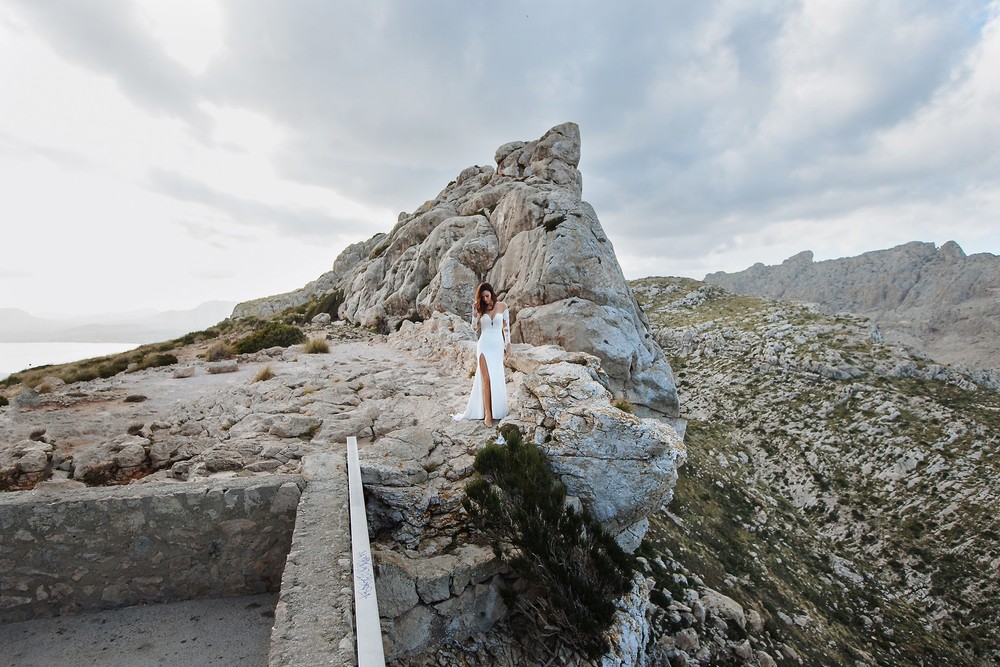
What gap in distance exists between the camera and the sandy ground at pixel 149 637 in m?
3.97

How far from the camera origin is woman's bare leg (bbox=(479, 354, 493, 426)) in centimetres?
825

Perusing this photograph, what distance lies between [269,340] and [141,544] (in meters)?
16.7

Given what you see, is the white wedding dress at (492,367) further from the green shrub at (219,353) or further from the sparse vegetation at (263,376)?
the green shrub at (219,353)

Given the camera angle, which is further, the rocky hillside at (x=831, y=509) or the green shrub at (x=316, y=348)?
the green shrub at (x=316, y=348)

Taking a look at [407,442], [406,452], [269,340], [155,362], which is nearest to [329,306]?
[269,340]

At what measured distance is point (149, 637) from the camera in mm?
4277

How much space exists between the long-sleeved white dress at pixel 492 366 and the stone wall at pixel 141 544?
12.8 feet

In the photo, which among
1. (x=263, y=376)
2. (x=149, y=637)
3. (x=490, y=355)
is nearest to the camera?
(x=149, y=637)

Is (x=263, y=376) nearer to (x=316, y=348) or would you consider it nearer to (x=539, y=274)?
(x=316, y=348)

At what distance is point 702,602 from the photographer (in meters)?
11.1

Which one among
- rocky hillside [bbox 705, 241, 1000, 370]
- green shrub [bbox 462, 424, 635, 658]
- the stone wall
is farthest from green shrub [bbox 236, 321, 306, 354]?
rocky hillside [bbox 705, 241, 1000, 370]

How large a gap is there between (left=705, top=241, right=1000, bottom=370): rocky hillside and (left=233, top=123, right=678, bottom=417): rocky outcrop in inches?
2492

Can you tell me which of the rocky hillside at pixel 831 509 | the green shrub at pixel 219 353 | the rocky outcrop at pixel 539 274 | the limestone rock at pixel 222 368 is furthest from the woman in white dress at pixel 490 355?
the green shrub at pixel 219 353

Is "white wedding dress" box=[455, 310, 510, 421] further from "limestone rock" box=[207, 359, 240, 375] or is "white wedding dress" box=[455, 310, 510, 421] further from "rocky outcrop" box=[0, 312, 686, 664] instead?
"limestone rock" box=[207, 359, 240, 375]
